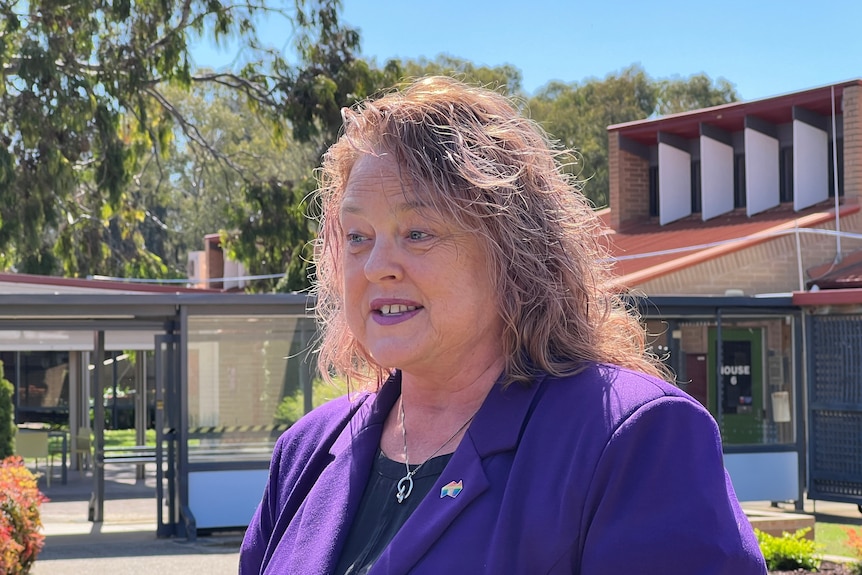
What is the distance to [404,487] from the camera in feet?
6.30

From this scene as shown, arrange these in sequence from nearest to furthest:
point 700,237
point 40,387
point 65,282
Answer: point 65,282, point 700,237, point 40,387

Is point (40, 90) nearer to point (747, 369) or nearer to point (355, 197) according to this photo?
point (747, 369)

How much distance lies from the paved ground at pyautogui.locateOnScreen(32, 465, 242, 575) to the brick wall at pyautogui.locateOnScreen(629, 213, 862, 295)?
25.6ft

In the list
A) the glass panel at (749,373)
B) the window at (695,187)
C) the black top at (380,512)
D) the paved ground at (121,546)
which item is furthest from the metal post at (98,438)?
the black top at (380,512)

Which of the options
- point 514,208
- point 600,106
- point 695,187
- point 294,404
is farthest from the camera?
point 600,106

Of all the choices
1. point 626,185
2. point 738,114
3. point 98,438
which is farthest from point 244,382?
point 626,185

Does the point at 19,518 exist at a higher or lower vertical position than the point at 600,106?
lower

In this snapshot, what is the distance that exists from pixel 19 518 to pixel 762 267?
12497mm

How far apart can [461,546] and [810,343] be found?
43.5 feet

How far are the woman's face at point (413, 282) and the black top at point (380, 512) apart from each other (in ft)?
0.58

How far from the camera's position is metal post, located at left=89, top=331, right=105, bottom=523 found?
539 inches

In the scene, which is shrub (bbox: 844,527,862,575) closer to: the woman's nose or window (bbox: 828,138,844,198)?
the woman's nose

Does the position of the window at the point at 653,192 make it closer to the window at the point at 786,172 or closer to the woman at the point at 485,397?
the window at the point at 786,172

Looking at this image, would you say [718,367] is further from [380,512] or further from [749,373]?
[380,512]
